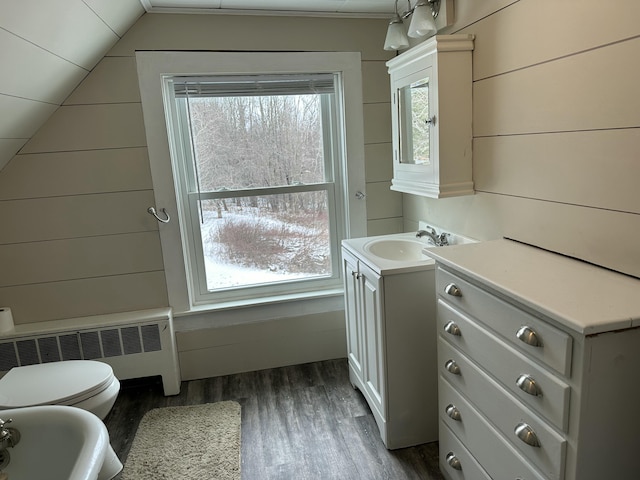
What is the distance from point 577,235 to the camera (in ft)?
4.60

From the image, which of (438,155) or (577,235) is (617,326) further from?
(438,155)

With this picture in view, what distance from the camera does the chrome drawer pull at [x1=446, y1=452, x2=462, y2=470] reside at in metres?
1.58

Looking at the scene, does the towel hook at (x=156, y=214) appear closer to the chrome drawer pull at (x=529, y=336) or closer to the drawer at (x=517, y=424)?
the drawer at (x=517, y=424)

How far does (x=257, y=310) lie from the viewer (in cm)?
266

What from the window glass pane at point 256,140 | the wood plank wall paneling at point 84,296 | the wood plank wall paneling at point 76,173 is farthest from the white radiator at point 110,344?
the window glass pane at point 256,140

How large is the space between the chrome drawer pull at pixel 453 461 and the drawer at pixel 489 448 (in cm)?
10

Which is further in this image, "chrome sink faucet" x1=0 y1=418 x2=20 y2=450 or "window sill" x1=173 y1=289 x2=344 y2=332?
"window sill" x1=173 y1=289 x2=344 y2=332

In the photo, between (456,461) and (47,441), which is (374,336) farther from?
(47,441)

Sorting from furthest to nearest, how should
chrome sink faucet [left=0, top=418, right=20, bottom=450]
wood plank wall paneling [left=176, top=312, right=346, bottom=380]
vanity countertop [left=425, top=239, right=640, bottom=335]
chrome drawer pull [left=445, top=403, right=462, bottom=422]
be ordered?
wood plank wall paneling [left=176, top=312, right=346, bottom=380]
chrome drawer pull [left=445, top=403, right=462, bottom=422]
chrome sink faucet [left=0, top=418, right=20, bottom=450]
vanity countertop [left=425, top=239, right=640, bottom=335]

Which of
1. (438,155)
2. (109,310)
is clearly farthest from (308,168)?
(109,310)

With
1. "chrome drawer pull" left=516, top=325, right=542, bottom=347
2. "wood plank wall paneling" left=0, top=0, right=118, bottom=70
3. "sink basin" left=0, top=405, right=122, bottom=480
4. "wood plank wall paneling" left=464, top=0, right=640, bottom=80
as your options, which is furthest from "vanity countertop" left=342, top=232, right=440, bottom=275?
"wood plank wall paneling" left=0, top=0, right=118, bottom=70

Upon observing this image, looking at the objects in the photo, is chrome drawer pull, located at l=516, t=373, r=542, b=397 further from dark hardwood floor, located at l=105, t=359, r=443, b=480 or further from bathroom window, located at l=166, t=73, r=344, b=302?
bathroom window, located at l=166, t=73, r=344, b=302

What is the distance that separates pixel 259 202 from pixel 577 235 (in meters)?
1.75

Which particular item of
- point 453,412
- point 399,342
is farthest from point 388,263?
point 453,412
